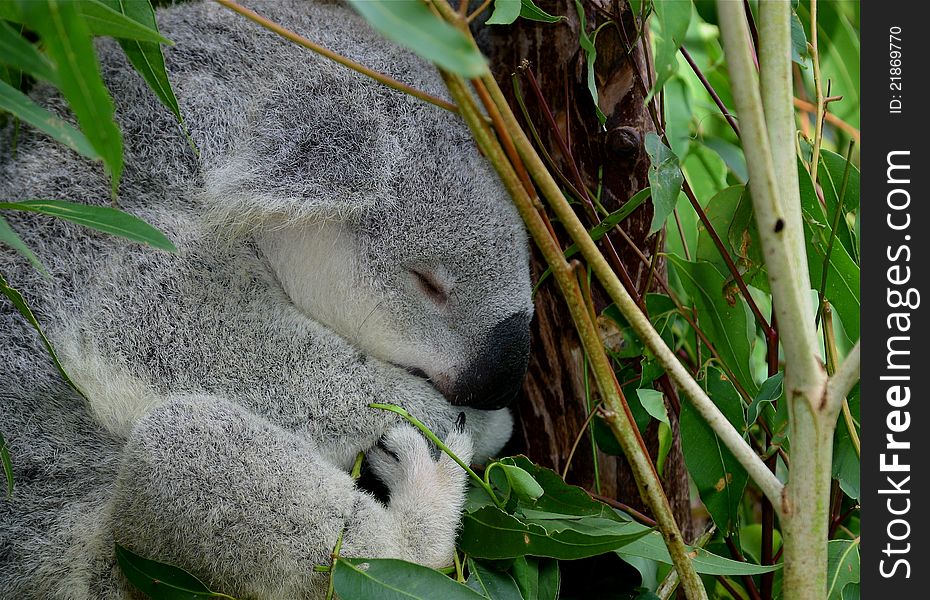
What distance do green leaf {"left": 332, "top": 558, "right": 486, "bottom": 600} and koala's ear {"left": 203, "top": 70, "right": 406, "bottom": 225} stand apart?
0.73m

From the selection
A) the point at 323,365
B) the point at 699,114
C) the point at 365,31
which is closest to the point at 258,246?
the point at 323,365

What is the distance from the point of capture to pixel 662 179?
4.84ft

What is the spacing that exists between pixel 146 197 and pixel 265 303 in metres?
0.37

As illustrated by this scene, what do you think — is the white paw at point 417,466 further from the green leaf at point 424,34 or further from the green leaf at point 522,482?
the green leaf at point 424,34

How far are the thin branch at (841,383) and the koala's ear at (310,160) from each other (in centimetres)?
97

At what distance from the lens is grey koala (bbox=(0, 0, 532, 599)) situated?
1.68 m

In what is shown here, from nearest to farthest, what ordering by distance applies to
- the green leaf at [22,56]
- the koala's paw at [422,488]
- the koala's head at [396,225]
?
the green leaf at [22,56] → the koala's paw at [422,488] → the koala's head at [396,225]

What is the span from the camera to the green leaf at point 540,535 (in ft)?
4.62

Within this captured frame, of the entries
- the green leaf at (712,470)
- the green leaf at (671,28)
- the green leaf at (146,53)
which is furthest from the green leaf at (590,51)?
the green leaf at (146,53)

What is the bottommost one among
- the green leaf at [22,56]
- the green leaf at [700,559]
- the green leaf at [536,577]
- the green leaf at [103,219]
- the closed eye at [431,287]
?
the green leaf at [536,577]

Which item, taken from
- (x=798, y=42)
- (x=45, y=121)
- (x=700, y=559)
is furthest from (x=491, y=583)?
(x=798, y=42)

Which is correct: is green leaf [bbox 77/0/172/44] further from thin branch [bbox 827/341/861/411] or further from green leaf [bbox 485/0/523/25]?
thin branch [bbox 827/341/861/411]

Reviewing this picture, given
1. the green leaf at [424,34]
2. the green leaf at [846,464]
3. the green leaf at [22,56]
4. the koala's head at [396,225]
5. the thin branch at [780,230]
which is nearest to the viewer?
the green leaf at [424,34]

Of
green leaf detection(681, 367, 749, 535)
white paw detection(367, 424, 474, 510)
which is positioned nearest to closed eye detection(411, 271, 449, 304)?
white paw detection(367, 424, 474, 510)
